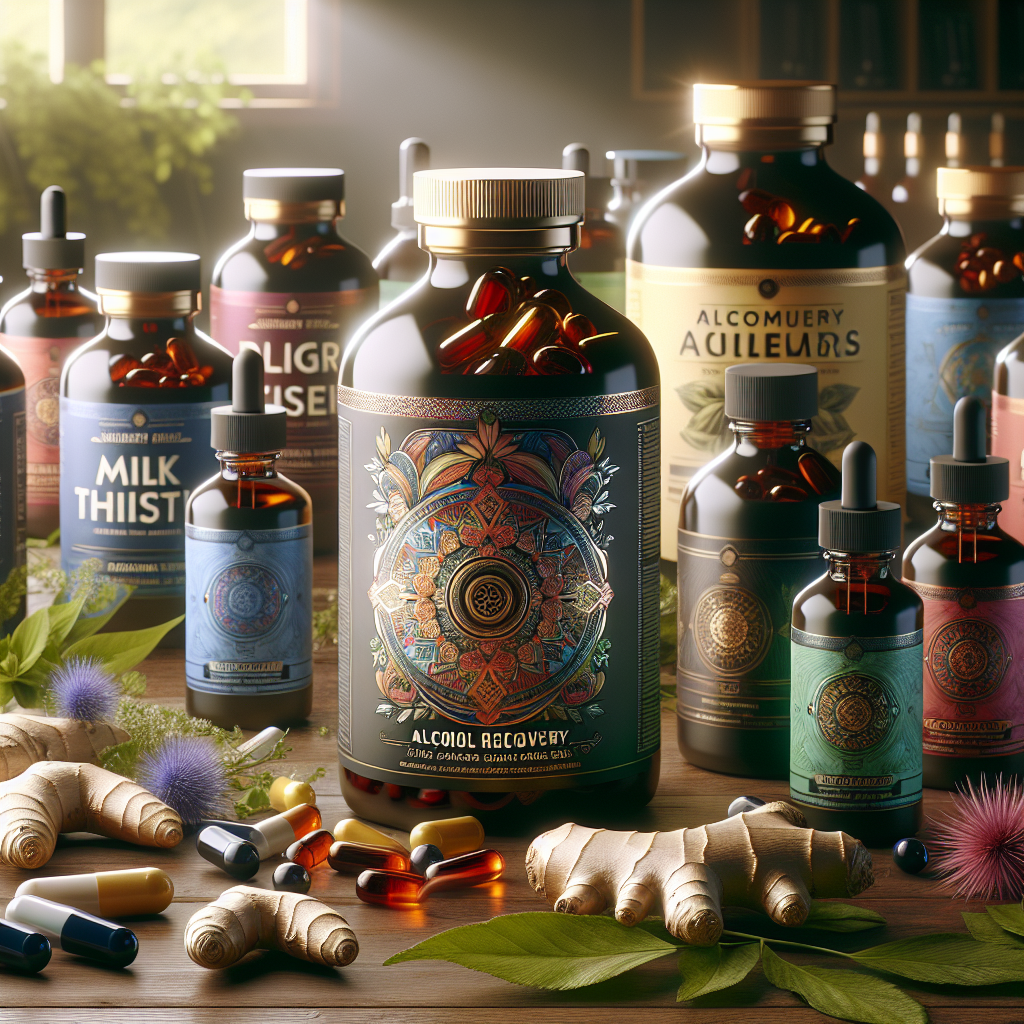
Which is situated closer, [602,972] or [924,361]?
[602,972]

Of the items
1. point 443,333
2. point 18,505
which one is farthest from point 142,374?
point 443,333

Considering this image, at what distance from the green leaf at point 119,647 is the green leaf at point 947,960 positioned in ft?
1.72

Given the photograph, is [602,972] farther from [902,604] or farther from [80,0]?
[80,0]

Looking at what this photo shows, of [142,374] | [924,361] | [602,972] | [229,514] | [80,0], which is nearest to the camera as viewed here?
[602,972]

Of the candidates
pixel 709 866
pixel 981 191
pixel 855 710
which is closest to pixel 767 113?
pixel 981 191

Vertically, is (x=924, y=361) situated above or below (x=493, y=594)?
above

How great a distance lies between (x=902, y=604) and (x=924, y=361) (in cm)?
52

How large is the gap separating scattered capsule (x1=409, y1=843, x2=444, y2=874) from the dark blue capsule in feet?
0.77

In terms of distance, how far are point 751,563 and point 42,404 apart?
2.29 ft

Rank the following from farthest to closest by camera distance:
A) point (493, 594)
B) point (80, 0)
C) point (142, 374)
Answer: point (80, 0), point (142, 374), point (493, 594)

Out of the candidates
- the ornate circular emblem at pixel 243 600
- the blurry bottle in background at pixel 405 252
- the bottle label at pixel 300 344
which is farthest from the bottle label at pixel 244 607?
the blurry bottle in background at pixel 405 252

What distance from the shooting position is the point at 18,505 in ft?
3.70

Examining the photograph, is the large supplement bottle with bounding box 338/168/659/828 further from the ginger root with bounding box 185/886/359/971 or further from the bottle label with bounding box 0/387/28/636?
the bottle label with bounding box 0/387/28/636

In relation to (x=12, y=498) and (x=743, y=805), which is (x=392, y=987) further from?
(x=12, y=498)
